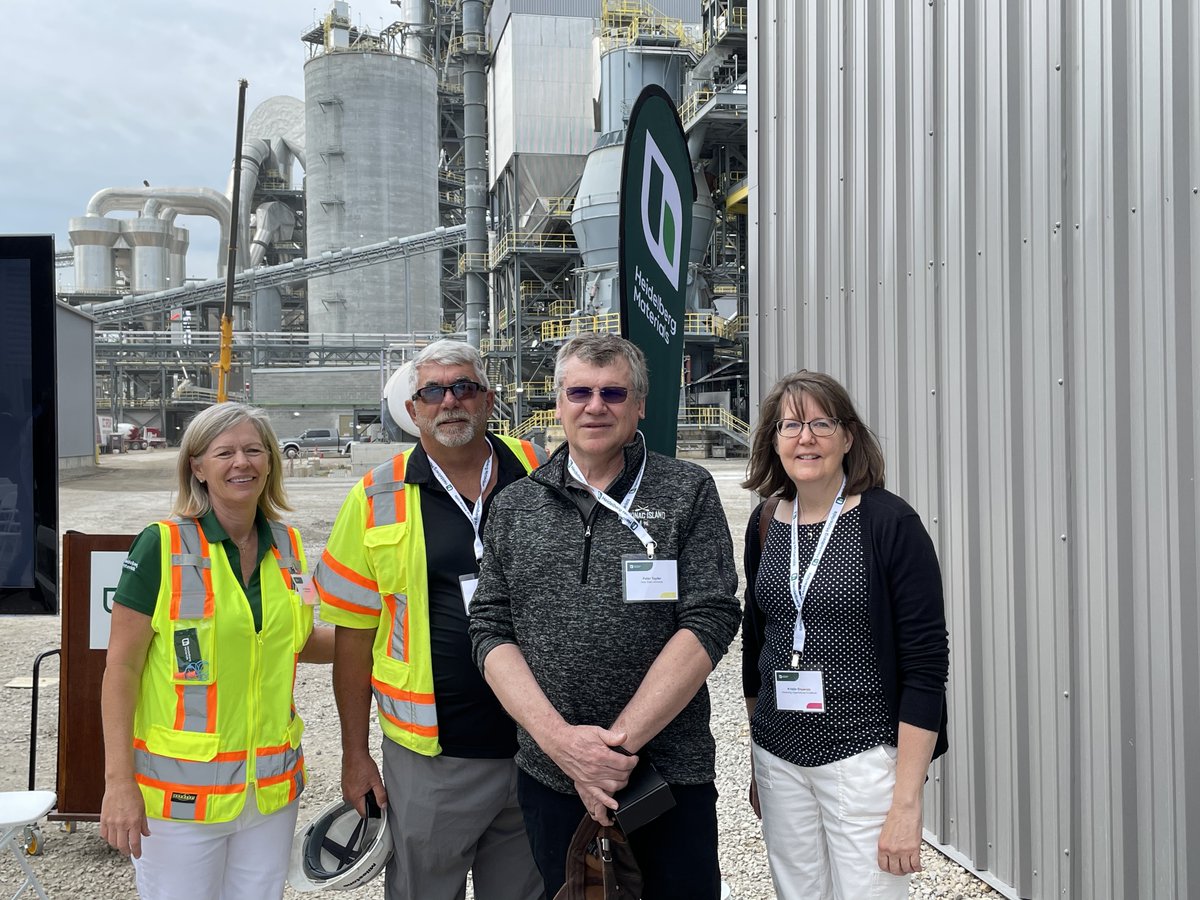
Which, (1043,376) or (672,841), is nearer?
(672,841)

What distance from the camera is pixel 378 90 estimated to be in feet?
146

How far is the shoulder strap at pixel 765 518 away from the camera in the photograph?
220cm

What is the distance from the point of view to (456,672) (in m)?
2.29

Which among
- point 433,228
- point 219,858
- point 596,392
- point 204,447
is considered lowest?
point 219,858

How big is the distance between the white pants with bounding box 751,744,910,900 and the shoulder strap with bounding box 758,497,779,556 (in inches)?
19.0

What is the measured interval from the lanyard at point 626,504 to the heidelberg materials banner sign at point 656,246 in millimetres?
798

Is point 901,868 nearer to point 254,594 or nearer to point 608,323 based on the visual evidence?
point 254,594

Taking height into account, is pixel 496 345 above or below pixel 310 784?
above

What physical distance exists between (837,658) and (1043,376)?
1370 millimetres

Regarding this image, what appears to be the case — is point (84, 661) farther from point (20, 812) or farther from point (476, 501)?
point (476, 501)

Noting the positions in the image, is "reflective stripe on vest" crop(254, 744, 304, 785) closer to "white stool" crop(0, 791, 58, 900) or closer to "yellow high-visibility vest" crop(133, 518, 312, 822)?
"yellow high-visibility vest" crop(133, 518, 312, 822)

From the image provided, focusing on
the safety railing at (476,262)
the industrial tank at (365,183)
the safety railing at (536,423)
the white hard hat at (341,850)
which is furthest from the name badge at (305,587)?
the industrial tank at (365,183)

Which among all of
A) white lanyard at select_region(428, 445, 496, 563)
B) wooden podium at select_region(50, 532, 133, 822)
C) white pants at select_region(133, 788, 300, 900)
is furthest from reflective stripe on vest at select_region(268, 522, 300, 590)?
wooden podium at select_region(50, 532, 133, 822)

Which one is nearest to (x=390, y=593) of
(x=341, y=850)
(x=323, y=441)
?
(x=341, y=850)
